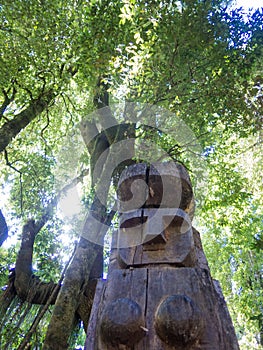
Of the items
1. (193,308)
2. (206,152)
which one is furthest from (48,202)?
(193,308)

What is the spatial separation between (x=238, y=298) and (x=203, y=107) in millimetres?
7096

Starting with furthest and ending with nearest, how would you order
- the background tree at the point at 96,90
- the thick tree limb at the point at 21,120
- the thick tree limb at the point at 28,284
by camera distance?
the thick tree limb at the point at 21,120
the thick tree limb at the point at 28,284
the background tree at the point at 96,90

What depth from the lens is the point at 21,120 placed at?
5.08 meters

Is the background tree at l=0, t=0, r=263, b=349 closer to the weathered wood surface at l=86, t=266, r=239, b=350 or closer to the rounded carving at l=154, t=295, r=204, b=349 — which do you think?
the weathered wood surface at l=86, t=266, r=239, b=350

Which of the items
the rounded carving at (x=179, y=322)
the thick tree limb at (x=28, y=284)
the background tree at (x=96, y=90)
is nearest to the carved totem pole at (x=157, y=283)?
the rounded carving at (x=179, y=322)

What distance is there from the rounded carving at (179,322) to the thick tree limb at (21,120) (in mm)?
3868

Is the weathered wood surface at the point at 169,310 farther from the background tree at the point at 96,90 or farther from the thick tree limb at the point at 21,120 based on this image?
the thick tree limb at the point at 21,120

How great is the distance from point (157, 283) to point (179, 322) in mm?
264

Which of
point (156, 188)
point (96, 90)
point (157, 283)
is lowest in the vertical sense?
point (157, 283)

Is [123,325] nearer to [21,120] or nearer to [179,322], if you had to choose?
[179,322]

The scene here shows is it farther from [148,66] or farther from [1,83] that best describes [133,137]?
[1,83]

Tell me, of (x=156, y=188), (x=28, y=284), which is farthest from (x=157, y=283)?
(x=28, y=284)

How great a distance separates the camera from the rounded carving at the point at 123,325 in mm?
1276

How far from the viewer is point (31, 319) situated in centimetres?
430
